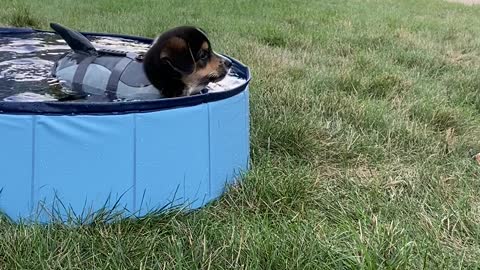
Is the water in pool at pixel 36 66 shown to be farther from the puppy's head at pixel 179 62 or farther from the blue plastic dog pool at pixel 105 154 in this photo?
the blue plastic dog pool at pixel 105 154

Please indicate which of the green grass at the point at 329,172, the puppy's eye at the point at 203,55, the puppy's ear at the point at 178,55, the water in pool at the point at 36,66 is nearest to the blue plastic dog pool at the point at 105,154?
the green grass at the point at 329,172

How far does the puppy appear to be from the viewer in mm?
3473

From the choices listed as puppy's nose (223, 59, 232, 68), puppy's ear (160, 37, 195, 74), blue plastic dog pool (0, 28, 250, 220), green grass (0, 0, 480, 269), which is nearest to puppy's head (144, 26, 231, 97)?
puppy's ear (160, 37, 195, 74)

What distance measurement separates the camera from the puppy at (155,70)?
3.47 metres

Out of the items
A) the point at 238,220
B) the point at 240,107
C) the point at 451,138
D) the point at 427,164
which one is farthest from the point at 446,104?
the point at 238,220

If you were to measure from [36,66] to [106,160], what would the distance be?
1914 millimetres

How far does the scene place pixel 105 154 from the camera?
2.88 meters

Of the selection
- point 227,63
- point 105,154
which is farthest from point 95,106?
point 227,63

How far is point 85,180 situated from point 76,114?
0.32 m

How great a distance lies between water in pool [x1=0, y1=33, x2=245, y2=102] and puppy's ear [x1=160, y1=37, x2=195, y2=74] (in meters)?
0.29

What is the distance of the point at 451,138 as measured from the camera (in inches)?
175

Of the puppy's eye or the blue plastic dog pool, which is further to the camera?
the puppy's eye

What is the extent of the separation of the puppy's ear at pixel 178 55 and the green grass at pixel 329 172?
70 cm

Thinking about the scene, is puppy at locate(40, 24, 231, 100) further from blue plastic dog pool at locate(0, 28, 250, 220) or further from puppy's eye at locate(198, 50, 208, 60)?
blue plastic dog pool at locate(0, 28, 250, 220)
